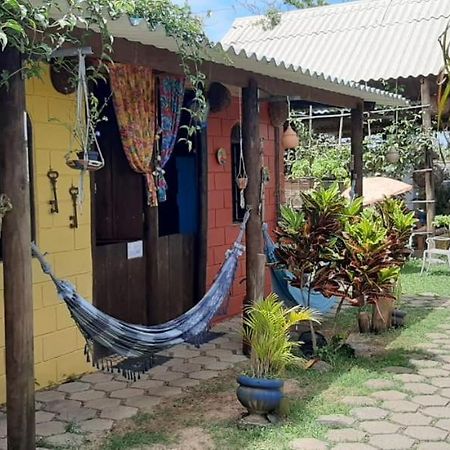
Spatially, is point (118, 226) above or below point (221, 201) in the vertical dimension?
below

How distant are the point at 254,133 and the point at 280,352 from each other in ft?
5.88

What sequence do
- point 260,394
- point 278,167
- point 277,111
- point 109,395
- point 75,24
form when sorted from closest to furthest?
point 75,24, point 260,394, point 109,395, point 277,111, point 278,167

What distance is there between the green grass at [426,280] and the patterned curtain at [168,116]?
11.9ft

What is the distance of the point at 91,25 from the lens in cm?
285

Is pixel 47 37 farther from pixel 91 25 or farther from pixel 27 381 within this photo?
pixel 27 381

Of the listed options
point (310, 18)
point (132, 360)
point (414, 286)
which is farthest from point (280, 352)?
point (310, 18)

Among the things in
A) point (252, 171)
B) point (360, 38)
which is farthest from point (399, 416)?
point (360, 38)

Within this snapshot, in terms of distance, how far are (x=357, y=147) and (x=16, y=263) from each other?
4915 mm

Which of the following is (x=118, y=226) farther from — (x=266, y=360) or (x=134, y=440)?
(x=134, y=440)

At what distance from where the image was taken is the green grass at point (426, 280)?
24.7 ft

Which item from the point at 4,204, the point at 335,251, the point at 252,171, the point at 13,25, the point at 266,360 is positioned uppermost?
the point at 13,25

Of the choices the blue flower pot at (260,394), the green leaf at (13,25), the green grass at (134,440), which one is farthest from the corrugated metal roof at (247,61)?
the green grass at (134,440)

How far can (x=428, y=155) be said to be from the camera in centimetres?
981

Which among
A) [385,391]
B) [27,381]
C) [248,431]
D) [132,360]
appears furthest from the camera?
[385,391]
